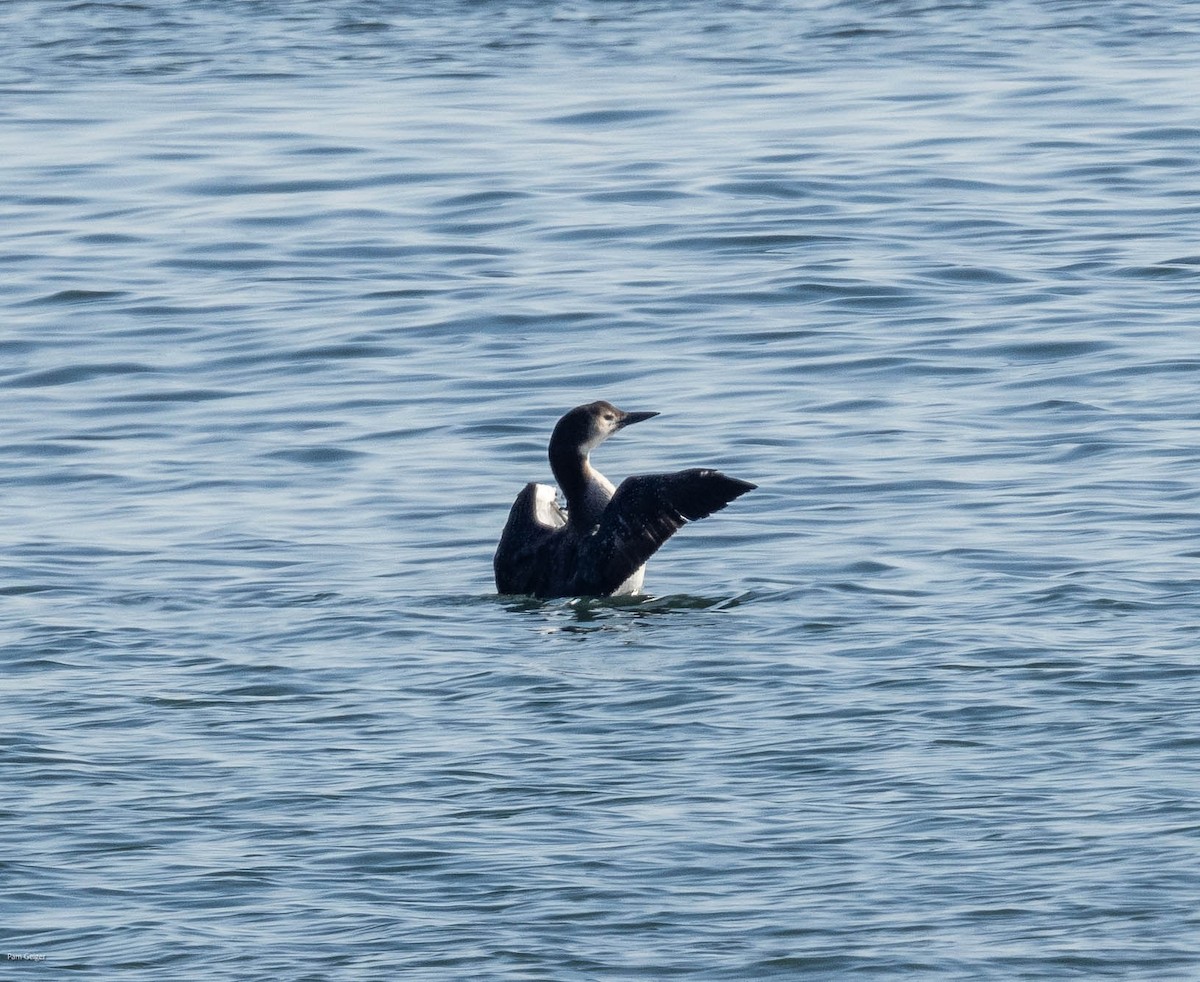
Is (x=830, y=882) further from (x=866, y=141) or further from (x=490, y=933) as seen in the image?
(x=866, y=141)

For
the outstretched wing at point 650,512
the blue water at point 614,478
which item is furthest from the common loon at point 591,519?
the blue water at point 614,478

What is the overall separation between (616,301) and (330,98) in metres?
9.19

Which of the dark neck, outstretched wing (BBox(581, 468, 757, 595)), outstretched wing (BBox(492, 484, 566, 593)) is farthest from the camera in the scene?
the dark neck

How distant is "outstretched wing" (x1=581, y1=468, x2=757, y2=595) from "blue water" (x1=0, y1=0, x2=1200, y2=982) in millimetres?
264

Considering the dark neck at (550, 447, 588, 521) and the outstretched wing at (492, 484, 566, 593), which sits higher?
the dark neck at (550, 447, 588, 521)

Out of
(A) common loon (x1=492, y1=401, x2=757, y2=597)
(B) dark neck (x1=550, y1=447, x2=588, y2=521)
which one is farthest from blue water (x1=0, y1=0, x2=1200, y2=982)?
(B) dark neck (x1=550, y1=447, x2=588, y2=521)

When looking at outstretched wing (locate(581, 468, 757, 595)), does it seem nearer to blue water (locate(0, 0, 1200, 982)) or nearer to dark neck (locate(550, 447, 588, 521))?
blue water (locate(0, 0, 1200, 982))

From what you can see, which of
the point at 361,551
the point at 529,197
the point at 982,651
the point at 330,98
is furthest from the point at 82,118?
the point at 982,651

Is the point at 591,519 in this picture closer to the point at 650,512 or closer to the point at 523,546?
the point at 523,546

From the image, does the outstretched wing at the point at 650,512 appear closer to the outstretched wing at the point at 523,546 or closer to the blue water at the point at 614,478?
the blue water at the point at 614,478

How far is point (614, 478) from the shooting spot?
14445 millimetres

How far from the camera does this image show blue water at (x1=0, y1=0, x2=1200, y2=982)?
25.6ft

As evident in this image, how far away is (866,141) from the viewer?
2328 centimetres

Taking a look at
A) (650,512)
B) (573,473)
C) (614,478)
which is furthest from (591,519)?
(614,478)
